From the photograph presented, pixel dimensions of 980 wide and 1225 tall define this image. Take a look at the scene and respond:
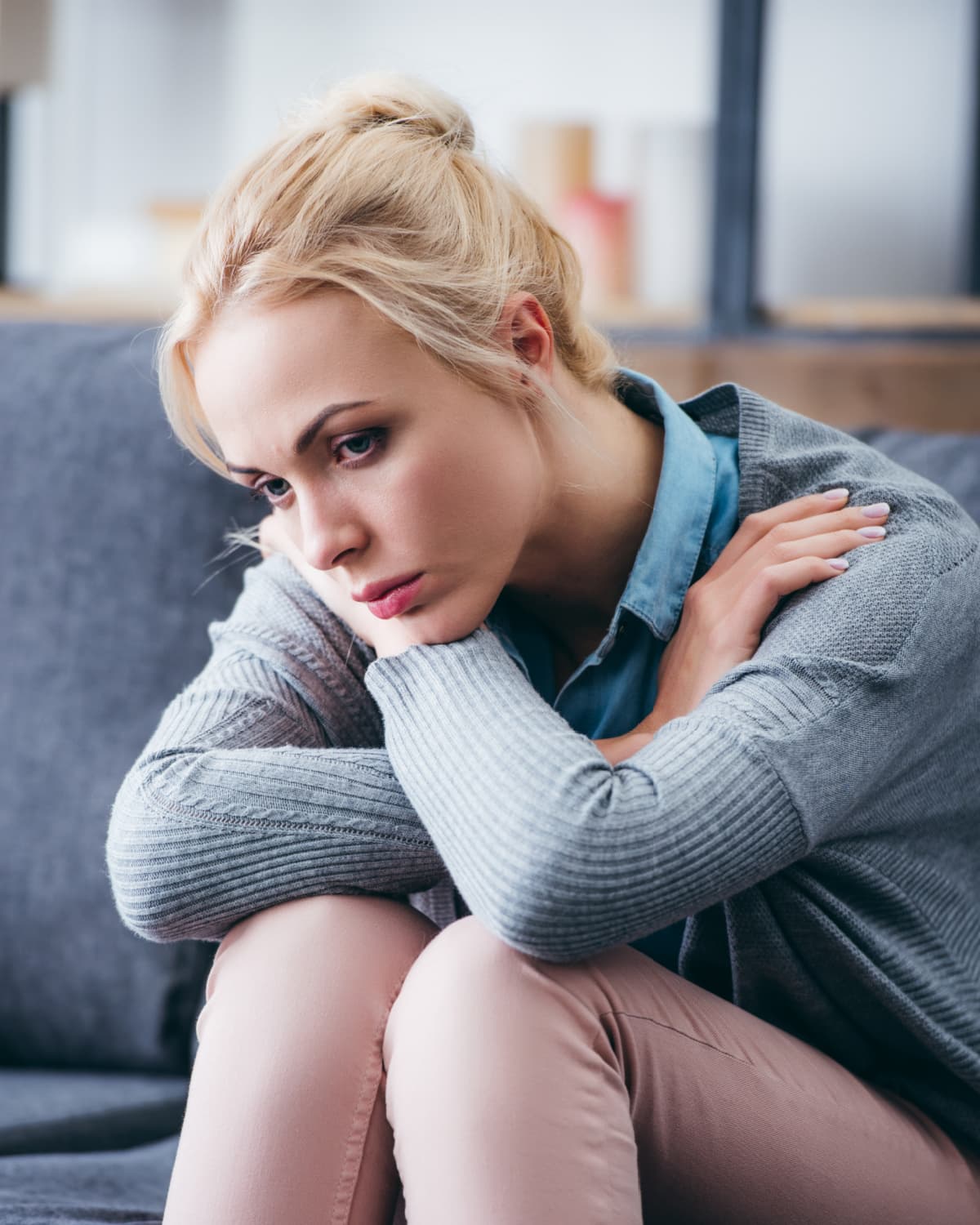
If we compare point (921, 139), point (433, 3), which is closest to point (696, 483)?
point (921, 139)

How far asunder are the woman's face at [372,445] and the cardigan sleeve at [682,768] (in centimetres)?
6

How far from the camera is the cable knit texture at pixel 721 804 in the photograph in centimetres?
75

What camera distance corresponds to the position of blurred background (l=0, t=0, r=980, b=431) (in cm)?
168

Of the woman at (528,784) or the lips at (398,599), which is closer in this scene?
the woman at (528,784)

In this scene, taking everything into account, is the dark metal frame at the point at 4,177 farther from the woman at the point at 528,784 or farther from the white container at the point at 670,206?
the woman at the point at 528,784

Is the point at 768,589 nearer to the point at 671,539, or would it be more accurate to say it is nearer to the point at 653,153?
the point at 671,539

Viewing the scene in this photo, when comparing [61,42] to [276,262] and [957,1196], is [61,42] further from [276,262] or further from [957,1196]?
[957,1196]

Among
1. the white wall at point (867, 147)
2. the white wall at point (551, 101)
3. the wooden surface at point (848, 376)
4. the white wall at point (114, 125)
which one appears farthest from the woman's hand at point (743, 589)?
the white wall at point (114, 125)

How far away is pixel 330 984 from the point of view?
812 millimetres

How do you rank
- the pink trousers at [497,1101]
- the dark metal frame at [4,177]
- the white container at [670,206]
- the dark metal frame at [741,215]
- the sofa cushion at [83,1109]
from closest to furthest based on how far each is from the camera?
the pink trousers at [497,1101] → the sofa cushion at [83,1109] → the dark metal frame at [741,215] → the white container at [670,206] → the dark metal frame at [4,177]

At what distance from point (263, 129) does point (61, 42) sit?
38cm

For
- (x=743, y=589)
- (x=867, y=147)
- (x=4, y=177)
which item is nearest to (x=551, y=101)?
(x=867, y=147)

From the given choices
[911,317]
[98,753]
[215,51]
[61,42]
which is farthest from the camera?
[215,51]

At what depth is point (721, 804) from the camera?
2.44 ft
